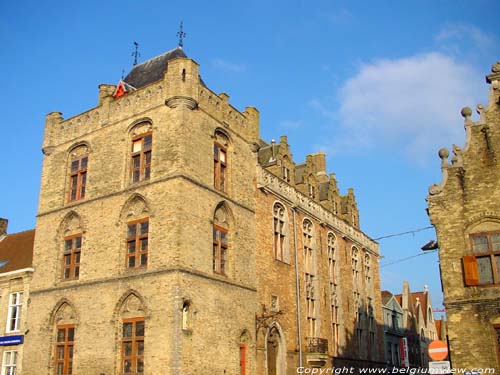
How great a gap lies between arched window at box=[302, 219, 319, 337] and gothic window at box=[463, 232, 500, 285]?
465 inches

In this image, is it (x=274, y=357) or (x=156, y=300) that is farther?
(x=274, y=357)

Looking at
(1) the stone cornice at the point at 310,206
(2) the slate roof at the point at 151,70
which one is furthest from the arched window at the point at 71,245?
(1) the stone cornice at the point at 310,206

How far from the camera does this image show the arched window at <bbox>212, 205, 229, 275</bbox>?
953 inches

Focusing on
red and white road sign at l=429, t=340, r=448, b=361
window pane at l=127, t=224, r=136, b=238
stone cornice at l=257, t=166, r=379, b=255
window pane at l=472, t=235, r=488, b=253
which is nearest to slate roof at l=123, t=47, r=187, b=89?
stone cornice at l=257, t=166, r=379, b=255

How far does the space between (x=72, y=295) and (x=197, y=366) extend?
684cm

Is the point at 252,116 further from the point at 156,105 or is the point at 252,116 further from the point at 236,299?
the point at 236,299

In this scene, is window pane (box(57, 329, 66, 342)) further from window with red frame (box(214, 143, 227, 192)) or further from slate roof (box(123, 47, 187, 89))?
slate roof (box(123, 47, 187, 89))

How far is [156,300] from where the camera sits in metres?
21.3

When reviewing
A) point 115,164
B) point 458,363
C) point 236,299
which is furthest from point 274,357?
point 115,164

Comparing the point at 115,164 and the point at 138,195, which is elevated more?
the point at 115,164

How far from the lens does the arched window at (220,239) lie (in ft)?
79.4

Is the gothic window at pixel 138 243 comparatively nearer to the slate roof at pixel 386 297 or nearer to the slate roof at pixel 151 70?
the slate roof at pixel 151 70

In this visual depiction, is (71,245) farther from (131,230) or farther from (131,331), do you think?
(131,331)

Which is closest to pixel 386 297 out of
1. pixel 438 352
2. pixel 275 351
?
pixel 275 351
